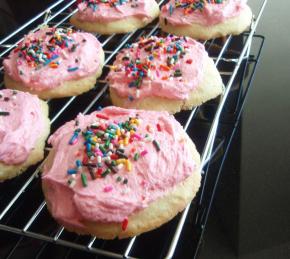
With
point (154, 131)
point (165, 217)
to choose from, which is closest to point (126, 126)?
point (154, 131)

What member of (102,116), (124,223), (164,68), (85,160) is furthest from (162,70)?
(124,223)

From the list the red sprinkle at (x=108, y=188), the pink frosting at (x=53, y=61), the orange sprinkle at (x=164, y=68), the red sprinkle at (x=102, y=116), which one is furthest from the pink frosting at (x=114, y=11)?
the red sprinkle at (x=108, y=188)

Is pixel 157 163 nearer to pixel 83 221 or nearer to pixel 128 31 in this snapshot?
pixel 83 221

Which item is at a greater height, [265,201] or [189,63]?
[189,63]

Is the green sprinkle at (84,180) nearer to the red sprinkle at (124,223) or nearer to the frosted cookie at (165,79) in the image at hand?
the red sprinkle at (124,223)

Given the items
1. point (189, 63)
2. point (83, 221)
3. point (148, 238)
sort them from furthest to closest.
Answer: point (189, 63)
point (148, 238)
point (83, 221)

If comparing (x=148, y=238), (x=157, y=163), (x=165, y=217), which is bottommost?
(x=148, y=238)
